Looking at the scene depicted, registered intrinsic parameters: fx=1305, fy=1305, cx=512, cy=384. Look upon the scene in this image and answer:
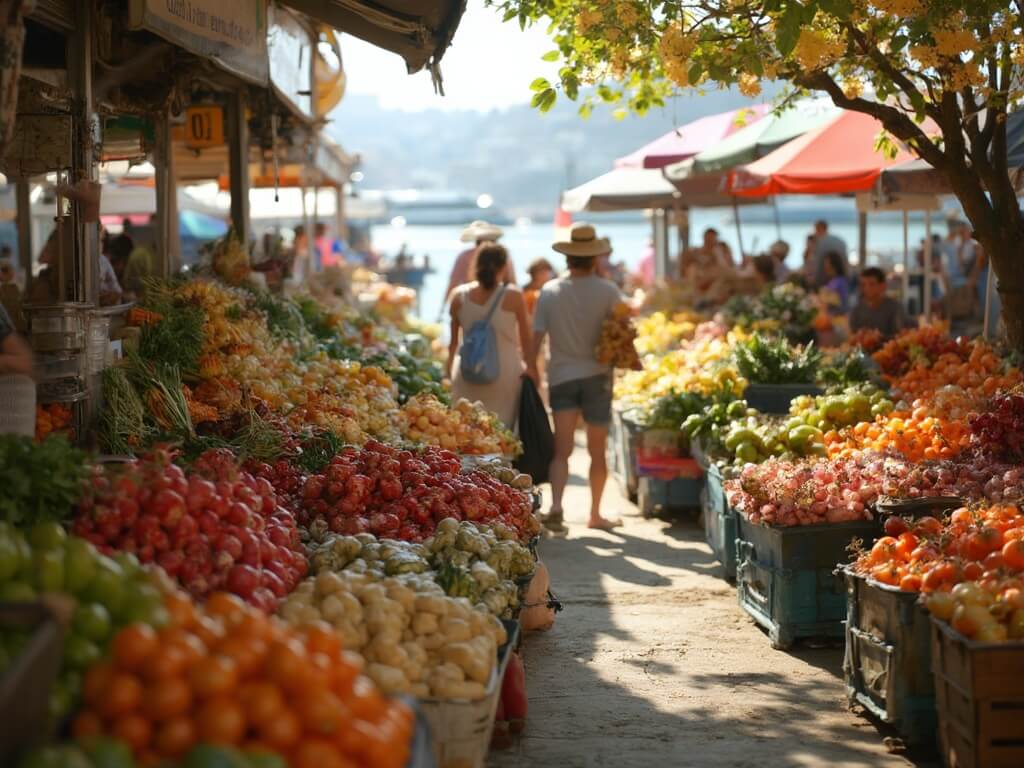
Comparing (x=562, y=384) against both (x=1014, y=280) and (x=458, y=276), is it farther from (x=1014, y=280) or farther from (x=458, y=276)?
(x=458, y=276)

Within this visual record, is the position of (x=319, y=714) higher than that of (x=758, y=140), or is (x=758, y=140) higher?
(x=758, y=140)

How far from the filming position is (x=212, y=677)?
2900 mm

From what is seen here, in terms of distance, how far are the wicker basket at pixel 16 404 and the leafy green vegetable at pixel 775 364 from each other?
654 cm

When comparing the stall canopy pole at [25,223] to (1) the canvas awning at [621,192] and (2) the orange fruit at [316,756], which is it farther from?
(1) the canvas awning at [621,192]

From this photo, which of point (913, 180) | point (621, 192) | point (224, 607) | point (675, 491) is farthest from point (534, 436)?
point (621, 192)

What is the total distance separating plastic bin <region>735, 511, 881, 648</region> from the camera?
633 cm

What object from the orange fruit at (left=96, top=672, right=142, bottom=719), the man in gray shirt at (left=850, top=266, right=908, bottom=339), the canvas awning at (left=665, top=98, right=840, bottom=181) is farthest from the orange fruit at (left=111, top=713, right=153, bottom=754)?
the canvas awning at (left=665, top=98, right=840, bottom=181)

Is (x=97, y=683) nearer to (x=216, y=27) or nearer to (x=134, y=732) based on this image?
(x=134, y=732)

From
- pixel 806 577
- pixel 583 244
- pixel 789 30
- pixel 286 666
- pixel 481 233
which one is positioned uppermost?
pixel 789 30

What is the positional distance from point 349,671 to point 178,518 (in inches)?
51.9

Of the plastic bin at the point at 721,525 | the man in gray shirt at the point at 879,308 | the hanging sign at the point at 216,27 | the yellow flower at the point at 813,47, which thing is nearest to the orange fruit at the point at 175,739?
the hanging sign at the point at 216,27

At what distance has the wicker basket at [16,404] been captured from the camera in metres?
4.81

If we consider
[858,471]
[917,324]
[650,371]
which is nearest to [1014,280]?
[858,471]

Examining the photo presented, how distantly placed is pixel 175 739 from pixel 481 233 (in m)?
11.0
